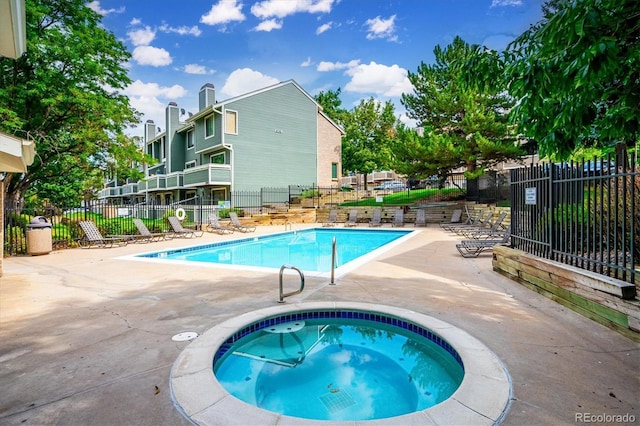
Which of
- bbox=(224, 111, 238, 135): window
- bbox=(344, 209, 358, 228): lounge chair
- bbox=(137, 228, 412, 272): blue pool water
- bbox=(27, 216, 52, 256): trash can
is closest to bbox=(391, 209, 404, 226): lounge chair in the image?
bbox=(137, 228, 412, 272): blue pool water

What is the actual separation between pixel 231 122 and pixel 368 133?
1291cm

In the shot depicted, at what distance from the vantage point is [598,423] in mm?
2225

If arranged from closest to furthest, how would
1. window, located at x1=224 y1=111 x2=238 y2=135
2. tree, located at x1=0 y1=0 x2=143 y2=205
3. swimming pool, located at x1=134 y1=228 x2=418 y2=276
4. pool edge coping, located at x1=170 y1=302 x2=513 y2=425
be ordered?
pool edge coping, located at x1=170 y1=302 x2=513 y2=425, swimming pool, located at x1=134 y1=228 x2=418 y2=276, tree, located at x1=0 y1=0 x2=143 y2=205, window, located at x1=224 y1=111 x2=238 y2=135

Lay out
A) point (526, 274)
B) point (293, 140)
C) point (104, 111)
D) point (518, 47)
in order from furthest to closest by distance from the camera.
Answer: point (293, 140) < point (104, 111) < point (526, 274) < point (518, 47)

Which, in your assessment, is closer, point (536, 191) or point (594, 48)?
point (594, 48)

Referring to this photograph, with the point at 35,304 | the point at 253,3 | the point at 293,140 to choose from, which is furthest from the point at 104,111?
the point at 293,140

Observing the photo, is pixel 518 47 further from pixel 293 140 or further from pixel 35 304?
pixel 293 140

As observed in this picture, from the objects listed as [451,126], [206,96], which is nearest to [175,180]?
[206,96]

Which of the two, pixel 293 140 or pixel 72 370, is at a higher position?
pixel 293 140

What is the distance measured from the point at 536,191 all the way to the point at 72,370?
23.9 feet

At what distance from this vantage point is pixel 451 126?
67.2 ft

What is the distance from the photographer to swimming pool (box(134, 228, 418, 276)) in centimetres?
941

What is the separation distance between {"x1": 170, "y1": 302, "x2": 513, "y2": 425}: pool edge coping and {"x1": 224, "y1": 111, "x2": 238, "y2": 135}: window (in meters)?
22.3

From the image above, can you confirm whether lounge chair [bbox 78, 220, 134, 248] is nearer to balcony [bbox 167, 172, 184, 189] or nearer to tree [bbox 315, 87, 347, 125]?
balcony [bbox 167, 172, 184, 189]
